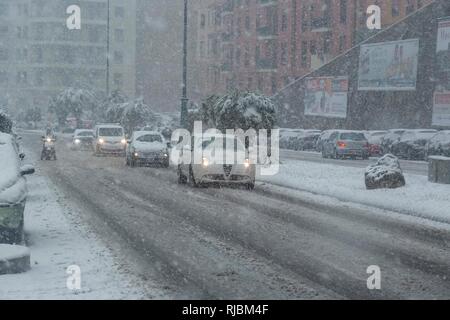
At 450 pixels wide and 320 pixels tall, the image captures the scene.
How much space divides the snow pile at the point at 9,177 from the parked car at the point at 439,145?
78.2 feet

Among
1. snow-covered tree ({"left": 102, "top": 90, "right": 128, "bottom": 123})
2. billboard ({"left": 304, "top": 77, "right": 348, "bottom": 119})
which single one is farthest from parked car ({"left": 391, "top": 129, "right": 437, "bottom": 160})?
snow-covered tree ({"left": 102, "top": 90, "right": 128, "bottom": 123})

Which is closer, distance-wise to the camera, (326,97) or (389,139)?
(389,139)

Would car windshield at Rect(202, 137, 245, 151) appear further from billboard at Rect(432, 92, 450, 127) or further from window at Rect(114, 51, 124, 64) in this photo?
window at Rect(114, 51, 124, 64)

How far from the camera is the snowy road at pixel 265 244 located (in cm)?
764

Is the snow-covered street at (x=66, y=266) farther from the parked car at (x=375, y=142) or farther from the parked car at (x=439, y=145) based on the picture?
the parked car at (x=375, y=142)

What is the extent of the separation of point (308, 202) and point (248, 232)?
15.4 ft

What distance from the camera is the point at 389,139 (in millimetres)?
38312

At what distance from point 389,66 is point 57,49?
65.9 metres

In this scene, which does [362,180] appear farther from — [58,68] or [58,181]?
[58,68]

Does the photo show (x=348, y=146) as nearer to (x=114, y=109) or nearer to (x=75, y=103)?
(x=114, y=109)

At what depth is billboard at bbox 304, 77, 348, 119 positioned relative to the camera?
5372 centimetres

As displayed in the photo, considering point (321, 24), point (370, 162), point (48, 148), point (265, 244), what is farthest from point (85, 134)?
point (265, 244)

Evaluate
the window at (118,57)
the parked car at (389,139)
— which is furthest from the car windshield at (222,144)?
the window at (118,57)

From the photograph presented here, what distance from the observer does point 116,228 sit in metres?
11.5
